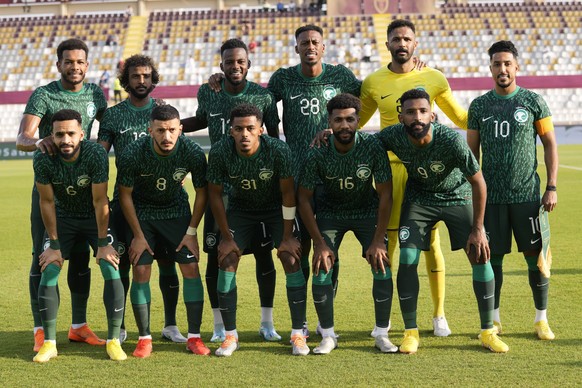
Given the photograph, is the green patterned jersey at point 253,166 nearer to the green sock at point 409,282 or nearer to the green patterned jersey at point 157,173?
the green patterned jersey at point 157,173

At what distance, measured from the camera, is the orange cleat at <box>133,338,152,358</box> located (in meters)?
5.64

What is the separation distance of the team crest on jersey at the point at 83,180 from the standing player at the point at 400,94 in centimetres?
210

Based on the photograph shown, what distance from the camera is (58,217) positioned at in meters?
5.81

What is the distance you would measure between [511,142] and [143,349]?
9.24ft

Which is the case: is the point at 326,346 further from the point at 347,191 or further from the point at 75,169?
the point at 75,169

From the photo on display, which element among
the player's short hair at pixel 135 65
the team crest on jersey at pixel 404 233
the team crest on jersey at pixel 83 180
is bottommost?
the team crest on jersey at pixel 404 233

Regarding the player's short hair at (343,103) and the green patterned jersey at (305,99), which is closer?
the player's short hair at (343,103)

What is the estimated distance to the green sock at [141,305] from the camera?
5.75 meters

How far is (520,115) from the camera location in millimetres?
5852

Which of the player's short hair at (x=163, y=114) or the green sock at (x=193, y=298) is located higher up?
the player's short hair at (x=163, y=114)

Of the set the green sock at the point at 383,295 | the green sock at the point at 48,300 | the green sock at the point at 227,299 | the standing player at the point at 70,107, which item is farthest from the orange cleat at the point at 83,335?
the green sock at the point at 383,295

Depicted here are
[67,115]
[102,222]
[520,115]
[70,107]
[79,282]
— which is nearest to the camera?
[67,115]

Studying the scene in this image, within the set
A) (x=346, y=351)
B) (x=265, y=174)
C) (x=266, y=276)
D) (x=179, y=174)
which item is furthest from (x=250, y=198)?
(x=346, y=351)

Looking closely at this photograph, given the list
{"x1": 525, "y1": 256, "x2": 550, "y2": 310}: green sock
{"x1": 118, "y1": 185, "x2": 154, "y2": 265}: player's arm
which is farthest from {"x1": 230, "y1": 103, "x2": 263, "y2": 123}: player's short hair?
{"x1": 525, "y1": 256, "x2": 550, "y2": 310}: green sock
